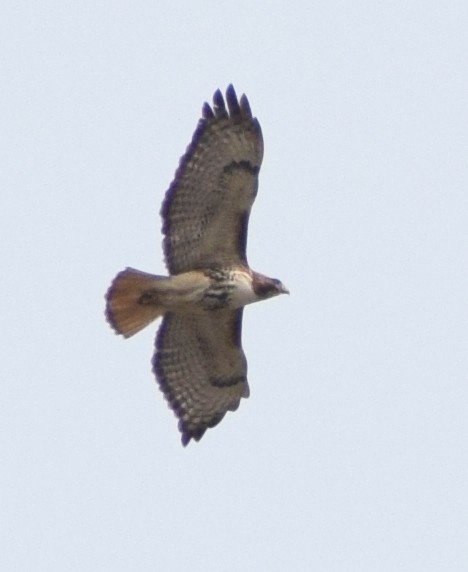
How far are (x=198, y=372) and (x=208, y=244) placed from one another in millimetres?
1381

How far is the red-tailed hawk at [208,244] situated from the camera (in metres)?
19.7

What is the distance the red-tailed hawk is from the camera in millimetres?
19672

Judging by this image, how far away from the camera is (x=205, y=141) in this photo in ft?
64.7

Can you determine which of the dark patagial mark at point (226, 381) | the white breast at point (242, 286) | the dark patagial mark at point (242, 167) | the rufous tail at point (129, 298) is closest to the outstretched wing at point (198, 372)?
the dark patagial mark at point (226, 381)

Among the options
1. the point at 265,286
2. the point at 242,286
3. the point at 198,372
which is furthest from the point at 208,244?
the point at 198,372

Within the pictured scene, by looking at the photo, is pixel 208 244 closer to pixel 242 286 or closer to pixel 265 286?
pixel 242 286

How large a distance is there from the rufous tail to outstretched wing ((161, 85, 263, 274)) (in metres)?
0.48

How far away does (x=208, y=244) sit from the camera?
65.4 ft

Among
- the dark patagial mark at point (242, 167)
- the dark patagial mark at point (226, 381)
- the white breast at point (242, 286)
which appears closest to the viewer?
the dark patagial mark at point (242, 167)

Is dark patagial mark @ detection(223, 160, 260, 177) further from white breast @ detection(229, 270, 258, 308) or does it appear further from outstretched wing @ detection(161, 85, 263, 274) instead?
white breast @ detection(229, 270, 258, 308)

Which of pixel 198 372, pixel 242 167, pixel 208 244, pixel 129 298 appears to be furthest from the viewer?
pixel 198 372

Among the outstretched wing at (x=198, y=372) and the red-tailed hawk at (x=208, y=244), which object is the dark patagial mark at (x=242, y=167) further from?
the outstretched wing at (x=198, y=372)

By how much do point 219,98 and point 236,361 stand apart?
243cm

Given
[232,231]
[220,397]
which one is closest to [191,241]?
[232,231]
